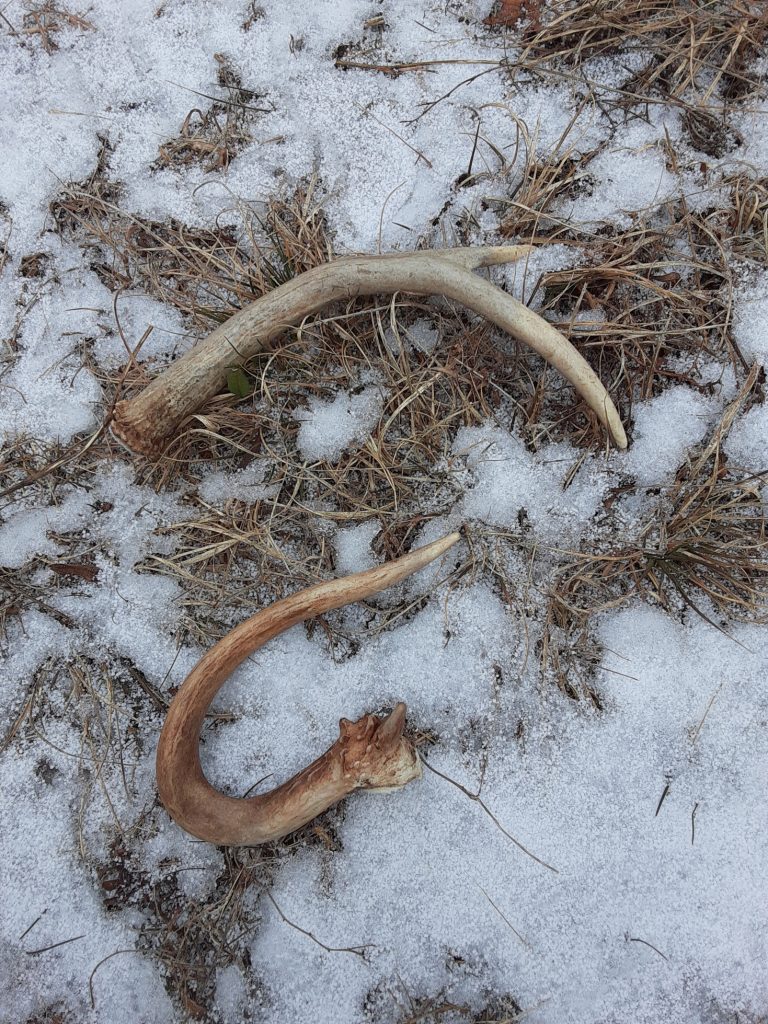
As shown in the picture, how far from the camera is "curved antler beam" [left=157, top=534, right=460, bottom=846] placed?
74.0 inches

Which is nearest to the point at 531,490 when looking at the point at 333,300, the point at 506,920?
the point at 333,300

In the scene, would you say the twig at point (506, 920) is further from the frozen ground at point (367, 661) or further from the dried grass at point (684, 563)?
the dried grass at point (684, 563)

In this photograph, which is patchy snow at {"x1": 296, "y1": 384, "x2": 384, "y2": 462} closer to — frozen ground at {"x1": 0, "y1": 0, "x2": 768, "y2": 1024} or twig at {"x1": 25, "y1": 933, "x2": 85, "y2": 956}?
frozen ground at {"x1": 0, "y1": 0, "x2": 768, "y2": 1024}

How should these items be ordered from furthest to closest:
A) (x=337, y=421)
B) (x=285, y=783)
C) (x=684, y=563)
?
(x=337, y=421) → (x=684, y=563) → (x=285, y=783)

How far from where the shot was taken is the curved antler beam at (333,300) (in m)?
2.08

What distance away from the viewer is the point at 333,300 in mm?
2152

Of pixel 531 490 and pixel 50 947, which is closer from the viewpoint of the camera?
pixel 50 947

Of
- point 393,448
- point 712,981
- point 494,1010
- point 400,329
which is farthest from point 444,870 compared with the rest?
point 400,329

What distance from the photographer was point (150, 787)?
2.13 metres

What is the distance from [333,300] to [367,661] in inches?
46.8

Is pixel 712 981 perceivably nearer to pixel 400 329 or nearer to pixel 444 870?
pixel 444 870

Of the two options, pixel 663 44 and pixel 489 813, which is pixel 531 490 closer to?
pixel 489 813

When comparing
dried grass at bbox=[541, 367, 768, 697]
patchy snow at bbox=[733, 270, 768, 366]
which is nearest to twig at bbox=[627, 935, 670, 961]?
dried grass at bbox=[541, 367, 768, 697]

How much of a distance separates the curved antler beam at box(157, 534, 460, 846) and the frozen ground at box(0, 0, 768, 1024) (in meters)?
0.19
